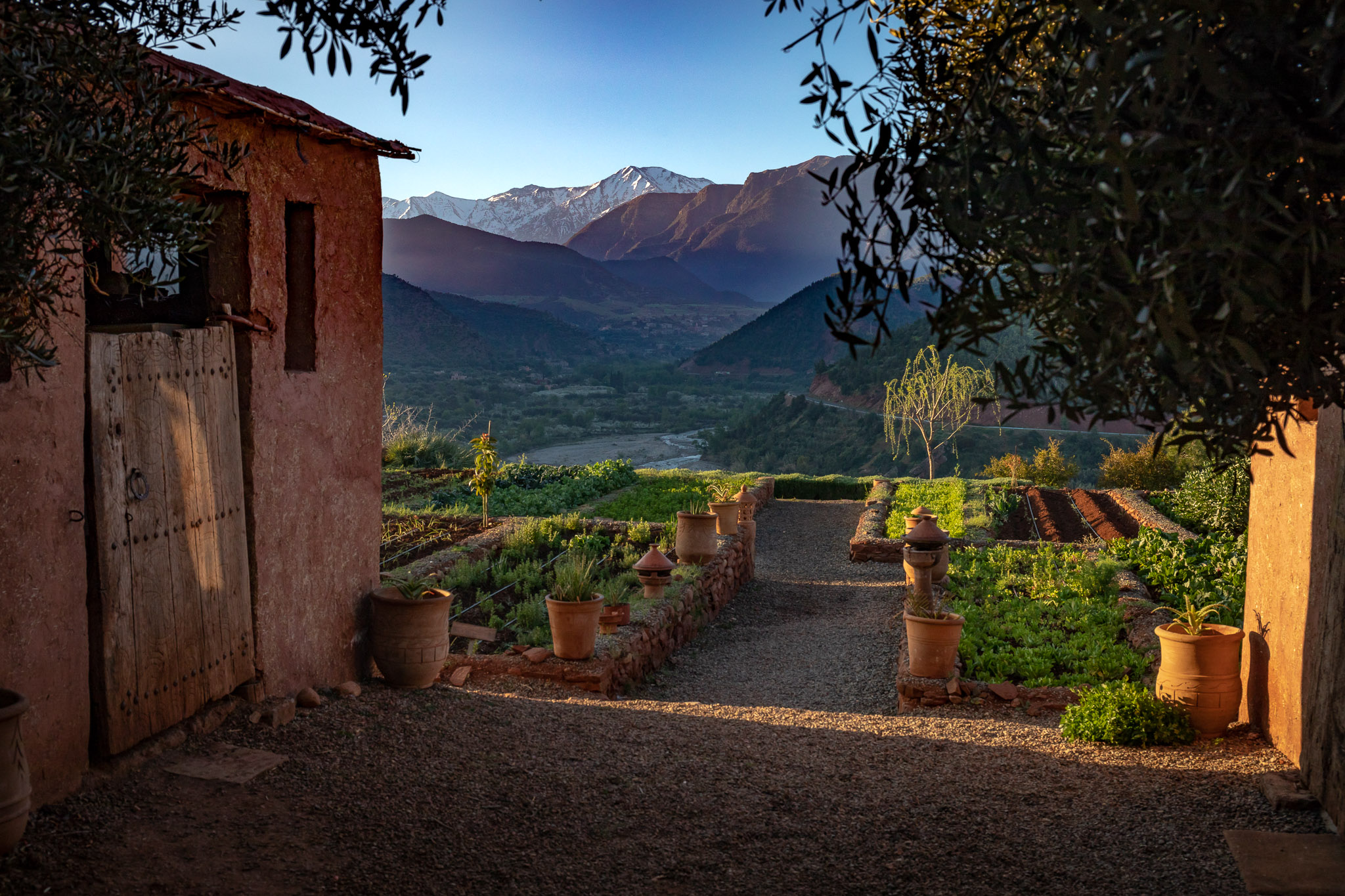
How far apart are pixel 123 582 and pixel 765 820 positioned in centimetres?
295

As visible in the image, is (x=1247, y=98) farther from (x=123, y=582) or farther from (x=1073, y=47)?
(x=123, y=582)

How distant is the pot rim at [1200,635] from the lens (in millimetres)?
5125

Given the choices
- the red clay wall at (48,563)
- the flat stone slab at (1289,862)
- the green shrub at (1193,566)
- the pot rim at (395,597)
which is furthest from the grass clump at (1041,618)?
the red clay wall at (48,563)

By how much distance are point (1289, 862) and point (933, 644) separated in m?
3.26

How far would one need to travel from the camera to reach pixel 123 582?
3.92 meters

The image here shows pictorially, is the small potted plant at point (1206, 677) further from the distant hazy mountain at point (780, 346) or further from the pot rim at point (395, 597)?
the distant hazy mountain at point (780, 346)

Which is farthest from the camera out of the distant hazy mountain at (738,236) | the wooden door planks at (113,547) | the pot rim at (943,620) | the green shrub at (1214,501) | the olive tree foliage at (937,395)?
the distant hazy mountain at (738,236)

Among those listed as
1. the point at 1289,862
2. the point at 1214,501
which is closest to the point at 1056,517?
the point at 1214,501

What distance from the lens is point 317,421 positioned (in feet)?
17.6

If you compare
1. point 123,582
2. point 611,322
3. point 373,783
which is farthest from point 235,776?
point 611,322

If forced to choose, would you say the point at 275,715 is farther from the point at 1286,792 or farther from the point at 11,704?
the point at 1286,792

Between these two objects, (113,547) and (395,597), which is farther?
(395,597)

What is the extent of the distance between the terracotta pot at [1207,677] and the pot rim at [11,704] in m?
5.38

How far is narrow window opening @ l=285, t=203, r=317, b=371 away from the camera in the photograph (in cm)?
534
